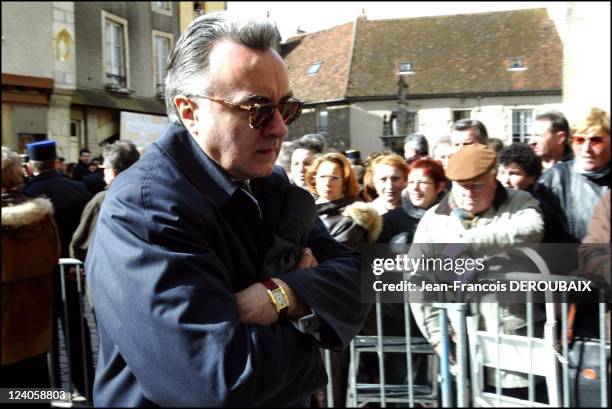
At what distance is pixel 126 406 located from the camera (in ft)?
4.57

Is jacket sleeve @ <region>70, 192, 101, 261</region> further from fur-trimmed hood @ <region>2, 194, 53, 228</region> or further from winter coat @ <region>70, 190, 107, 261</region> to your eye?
fur-trimmed hood @ <region>2, 194, 53, 228</region>

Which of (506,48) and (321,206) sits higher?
(506,48)

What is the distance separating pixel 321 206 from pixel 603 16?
291cm

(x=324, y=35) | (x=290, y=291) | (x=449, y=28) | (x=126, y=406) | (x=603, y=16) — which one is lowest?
(x=126, y=406)

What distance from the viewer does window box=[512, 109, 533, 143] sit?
452 centimetres

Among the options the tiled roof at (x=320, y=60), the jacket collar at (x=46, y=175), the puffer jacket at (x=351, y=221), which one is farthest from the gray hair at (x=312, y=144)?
the jacket collar at (x=46, y=175)

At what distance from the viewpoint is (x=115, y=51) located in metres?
21.2

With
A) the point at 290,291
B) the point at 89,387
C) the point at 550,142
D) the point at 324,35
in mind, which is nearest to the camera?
the point at 290,291

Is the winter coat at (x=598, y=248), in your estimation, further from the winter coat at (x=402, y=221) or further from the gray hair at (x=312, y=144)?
the gray hair at (x=312, y=144)

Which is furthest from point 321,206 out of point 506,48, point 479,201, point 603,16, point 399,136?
point 603,16

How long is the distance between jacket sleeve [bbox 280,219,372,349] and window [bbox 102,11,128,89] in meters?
20.2

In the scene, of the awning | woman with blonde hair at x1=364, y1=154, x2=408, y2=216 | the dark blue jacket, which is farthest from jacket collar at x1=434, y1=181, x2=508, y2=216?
the awning

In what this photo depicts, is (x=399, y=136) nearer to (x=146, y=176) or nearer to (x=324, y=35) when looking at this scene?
(x=324, y=35)

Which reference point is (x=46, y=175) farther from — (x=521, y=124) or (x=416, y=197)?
(x=521, y=124)
